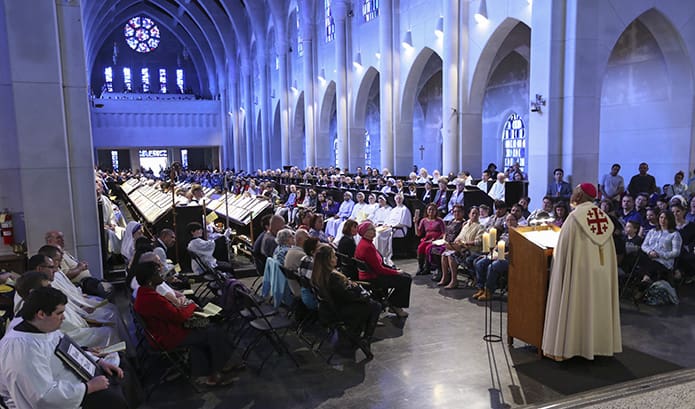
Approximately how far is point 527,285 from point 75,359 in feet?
13.1

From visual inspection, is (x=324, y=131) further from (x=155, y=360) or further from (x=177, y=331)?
(x=177, y=331)

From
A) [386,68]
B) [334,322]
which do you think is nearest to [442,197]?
[334,322]

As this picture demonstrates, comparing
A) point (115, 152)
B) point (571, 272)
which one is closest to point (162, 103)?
point (115, 152)

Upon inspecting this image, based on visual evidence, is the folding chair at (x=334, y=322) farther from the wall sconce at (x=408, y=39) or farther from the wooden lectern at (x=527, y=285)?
the wall sconce at (x=408, y=39)

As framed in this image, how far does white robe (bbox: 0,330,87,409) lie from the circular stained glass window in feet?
157

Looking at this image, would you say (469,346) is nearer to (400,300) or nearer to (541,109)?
(400,300)

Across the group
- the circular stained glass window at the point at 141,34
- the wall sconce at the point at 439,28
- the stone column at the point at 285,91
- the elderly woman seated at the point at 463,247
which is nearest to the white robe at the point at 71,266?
the elderly woman seated at the point at 463,247

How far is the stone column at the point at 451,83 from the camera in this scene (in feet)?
50.1

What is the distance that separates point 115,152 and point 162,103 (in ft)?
26.9

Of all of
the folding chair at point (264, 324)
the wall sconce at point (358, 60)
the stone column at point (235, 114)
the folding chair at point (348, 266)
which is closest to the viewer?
the folding chair at point (264, 324)

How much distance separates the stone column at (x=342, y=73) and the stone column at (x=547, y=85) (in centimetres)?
1172

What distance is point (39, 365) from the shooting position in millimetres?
2963

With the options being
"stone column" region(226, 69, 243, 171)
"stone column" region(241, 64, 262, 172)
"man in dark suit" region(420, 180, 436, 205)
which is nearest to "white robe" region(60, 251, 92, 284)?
"man in dark suit" region(420, 180, 436, 205)

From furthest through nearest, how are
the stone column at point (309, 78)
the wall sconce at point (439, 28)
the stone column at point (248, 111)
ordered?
the stone column at point (248, 111) → the stone column at point (309, 78) → the wall sconce at point (439, 28)
